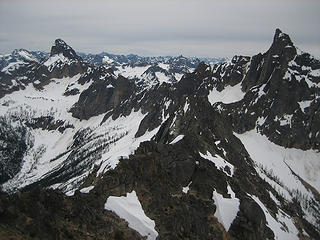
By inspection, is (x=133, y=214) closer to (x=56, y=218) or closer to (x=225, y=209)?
(x=56, y=218)

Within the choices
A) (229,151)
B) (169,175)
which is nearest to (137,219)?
(169,175)

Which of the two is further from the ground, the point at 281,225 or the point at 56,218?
the point at 56,218

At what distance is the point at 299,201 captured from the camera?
166250 mm

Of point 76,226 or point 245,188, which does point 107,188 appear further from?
point 245,188


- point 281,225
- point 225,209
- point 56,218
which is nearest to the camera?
point 56,218

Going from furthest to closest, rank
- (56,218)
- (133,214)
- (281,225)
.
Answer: (281,225), (133,214), (56,218)

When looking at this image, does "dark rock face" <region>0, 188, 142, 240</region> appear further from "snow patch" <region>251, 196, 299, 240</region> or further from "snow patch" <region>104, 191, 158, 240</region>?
"snow patch" <region>251, 196, 299, 240</region>

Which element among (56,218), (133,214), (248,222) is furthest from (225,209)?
(56,218)

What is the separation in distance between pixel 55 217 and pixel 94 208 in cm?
835

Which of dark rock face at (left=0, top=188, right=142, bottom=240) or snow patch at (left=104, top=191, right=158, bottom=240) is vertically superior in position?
dark rock face at (left=0, top=188, right=142, bottom=240)

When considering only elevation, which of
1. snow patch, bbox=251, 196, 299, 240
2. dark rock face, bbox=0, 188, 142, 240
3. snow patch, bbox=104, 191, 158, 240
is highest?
dark rock face, bbox=0, 188, 142, 240

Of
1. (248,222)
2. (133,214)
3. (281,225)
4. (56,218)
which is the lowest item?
(281,225)

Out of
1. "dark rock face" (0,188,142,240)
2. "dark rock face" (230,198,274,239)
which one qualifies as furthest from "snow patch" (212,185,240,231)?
"dark rock face" (0,188,142,240)

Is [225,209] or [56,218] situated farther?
[225,209]
